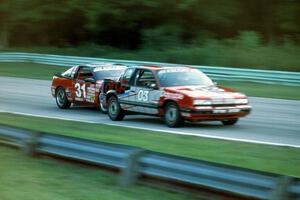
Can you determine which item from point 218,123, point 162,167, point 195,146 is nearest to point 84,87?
point 218,123

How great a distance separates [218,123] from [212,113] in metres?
1.43

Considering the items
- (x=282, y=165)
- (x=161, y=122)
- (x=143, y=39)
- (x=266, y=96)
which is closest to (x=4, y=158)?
(x=282, y=165)

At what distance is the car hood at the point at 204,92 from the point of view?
14.1 meters

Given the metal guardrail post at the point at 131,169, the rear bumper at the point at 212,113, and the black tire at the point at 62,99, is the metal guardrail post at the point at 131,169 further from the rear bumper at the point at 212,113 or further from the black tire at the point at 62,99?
the black tire at the point at 62,99

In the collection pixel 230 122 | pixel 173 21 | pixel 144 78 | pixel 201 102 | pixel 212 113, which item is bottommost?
pixel 230 122

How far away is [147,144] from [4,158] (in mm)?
2650

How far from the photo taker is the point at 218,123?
15430 millimetres

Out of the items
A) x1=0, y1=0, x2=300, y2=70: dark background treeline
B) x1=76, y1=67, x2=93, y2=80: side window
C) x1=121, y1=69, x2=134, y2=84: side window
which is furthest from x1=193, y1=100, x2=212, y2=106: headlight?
x1=0, y1=0, x2=300, y2=70: dark background treeline

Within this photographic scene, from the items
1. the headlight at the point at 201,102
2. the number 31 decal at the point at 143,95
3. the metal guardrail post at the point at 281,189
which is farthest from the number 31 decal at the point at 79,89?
the metal guardrail post at the point at 281,189

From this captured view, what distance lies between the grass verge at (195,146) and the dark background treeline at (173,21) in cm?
1851

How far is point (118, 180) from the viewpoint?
8102mm

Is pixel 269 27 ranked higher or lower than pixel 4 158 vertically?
higher

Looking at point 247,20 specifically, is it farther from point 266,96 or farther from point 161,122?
point 161,122

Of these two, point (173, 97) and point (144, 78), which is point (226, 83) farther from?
point (173, 97)
